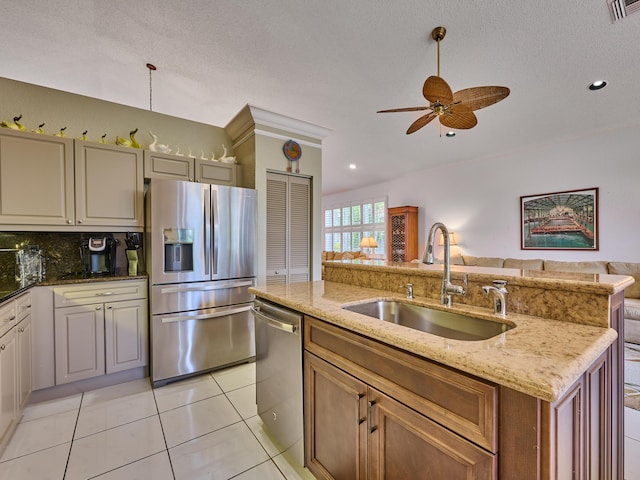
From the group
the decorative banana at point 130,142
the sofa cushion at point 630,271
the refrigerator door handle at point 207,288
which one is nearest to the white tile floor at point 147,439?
the refrigerator door handle at point 207,288

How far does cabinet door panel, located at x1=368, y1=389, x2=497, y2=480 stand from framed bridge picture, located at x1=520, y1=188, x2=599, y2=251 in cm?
478

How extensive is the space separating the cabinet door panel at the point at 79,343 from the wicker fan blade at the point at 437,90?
3.13m

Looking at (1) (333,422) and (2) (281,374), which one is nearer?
(1) (333,422)

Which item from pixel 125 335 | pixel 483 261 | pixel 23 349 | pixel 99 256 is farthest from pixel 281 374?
pixel 483 261

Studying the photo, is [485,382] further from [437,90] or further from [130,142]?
[130,142]

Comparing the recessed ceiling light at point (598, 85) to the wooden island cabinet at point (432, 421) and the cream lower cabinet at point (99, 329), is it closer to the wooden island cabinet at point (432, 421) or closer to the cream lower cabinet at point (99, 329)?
the wooden island cabinet at point (432, 421)

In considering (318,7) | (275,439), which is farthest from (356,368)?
(318,7)

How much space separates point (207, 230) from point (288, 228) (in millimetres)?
1072

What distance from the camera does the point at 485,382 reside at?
0.77 m

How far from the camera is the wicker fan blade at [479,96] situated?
2061 mm

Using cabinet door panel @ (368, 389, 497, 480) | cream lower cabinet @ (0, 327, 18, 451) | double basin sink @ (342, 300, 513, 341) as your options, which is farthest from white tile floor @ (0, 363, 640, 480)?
double basin sink @ (342, 300, 513, 341)

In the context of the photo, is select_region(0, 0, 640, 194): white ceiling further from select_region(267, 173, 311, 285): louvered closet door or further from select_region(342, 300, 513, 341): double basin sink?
select_region(342, 300, 513, 341): double basin sink

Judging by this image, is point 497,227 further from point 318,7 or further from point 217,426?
point 217,426

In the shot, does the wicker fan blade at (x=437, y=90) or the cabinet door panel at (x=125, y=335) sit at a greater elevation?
the wicker fan blade at (x=437, y=90)
